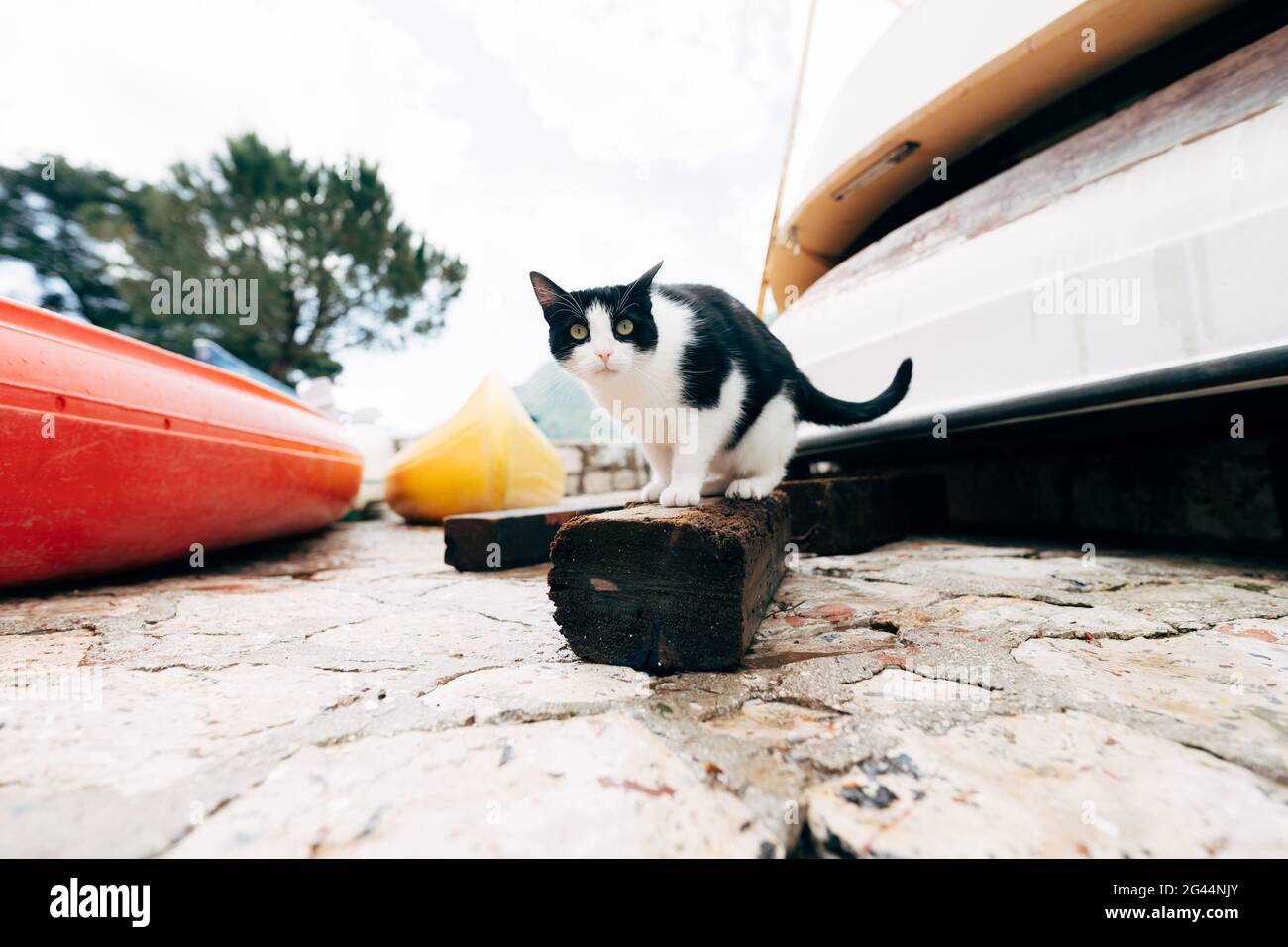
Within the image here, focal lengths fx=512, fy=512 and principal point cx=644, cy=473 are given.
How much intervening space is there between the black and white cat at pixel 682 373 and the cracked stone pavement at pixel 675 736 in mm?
459

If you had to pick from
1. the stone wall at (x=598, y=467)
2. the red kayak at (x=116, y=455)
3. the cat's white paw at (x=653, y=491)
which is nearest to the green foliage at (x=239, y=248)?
the stone wall at (x=598, y=467)

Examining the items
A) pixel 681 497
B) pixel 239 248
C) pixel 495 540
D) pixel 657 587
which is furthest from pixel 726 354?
pixel 239 248

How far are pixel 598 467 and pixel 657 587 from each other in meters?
5.09

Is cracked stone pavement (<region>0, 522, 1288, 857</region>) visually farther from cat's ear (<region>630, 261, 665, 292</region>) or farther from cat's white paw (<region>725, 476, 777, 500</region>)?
cat's ear (<region>630, 261, 665, 292</region>)

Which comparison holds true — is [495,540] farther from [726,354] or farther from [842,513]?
[842,513]

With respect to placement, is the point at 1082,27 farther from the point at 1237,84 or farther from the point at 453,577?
the point at 453,577

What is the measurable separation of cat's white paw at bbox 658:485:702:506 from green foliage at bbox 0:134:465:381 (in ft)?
36.6

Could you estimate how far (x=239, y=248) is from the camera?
9383mm

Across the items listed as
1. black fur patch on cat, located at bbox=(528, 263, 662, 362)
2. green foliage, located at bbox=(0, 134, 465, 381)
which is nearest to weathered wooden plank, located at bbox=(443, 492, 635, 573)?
black fur patch on cat, located at bbox=(528, 263, 662, 362)

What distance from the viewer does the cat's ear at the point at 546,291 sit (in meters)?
1.36

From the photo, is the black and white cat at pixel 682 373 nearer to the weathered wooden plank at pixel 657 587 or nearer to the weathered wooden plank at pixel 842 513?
the weathered wooden plank at pixel 657 587

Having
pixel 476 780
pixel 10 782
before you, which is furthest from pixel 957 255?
pixel 10 782
